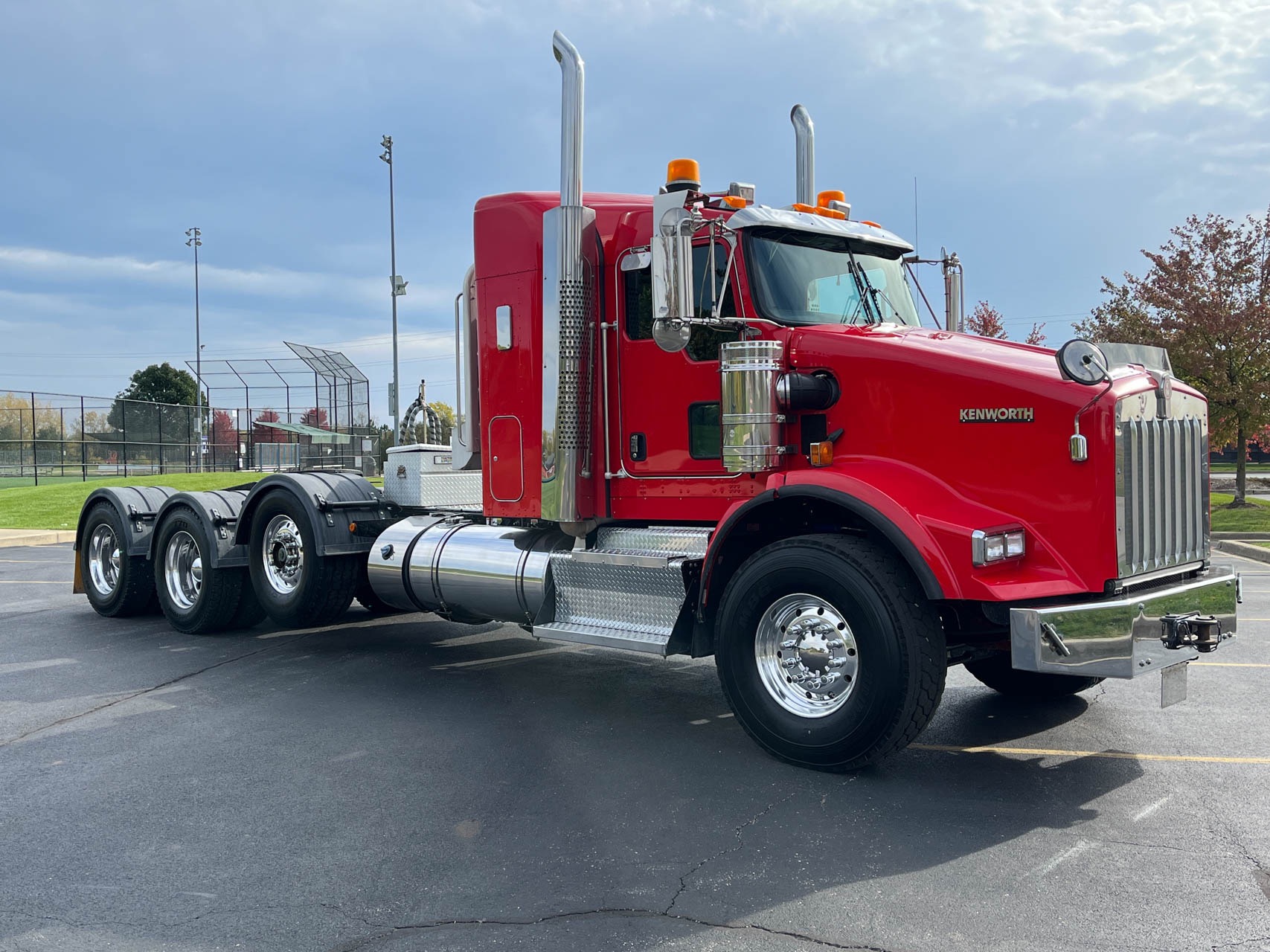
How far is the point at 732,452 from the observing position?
575 cm

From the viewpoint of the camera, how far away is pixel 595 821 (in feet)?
15.2

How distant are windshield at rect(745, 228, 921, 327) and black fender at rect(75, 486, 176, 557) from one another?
21.5 ft

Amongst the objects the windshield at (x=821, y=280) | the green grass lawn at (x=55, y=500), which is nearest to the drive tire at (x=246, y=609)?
the windshield at (x=821, y=280)

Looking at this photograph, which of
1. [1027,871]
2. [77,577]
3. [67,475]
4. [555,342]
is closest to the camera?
[1027,871]

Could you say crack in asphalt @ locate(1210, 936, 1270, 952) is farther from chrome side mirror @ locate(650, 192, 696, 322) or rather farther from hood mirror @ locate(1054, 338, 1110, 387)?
chrome side mirror @ locate(650, 192, 696, 322)

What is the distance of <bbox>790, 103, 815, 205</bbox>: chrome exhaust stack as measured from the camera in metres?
8.21

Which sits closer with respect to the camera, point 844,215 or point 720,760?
point 720,760

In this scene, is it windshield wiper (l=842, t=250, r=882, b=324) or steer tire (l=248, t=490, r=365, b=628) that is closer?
windshield wiper (l=842, t=250, r=882, b=324)

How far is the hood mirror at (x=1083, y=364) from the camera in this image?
193 inches

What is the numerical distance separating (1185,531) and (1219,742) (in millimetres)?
1182

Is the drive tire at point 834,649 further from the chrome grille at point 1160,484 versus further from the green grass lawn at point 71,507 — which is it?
the green grass lawn at point 71,507

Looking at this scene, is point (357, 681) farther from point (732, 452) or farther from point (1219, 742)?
point (1219, 742)

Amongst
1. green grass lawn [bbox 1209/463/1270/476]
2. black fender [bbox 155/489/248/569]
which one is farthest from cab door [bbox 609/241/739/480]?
green grass lawn [bbox 1209/463/1270/476]

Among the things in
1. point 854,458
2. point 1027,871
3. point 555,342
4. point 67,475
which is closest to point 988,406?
point 854,458
